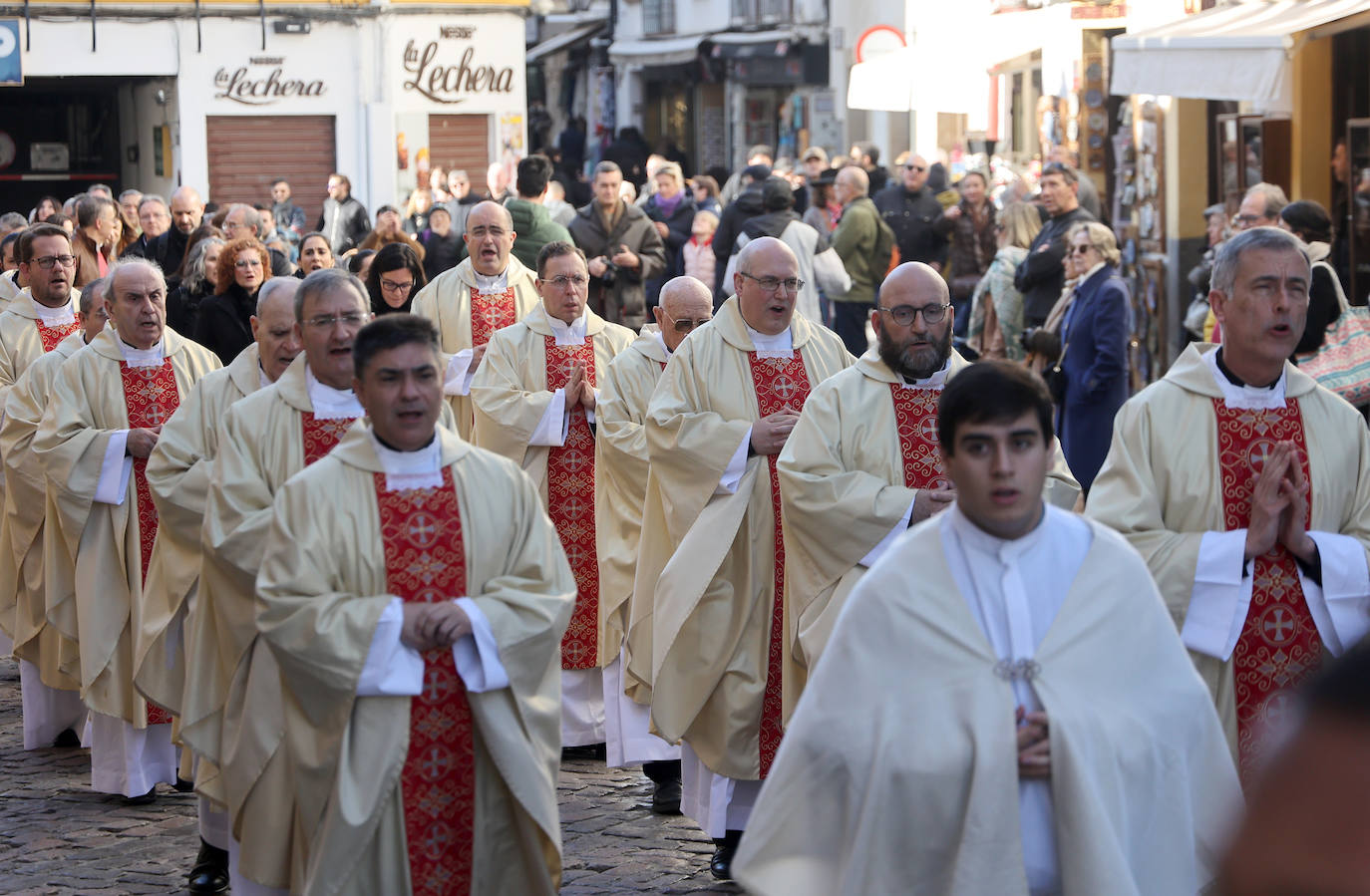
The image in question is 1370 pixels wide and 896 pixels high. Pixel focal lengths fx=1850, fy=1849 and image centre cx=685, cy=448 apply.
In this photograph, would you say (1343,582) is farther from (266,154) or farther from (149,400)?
(266,154)

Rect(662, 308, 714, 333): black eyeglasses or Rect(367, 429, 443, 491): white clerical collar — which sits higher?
Rect(662, 308, 714, 333): black eyeglasses

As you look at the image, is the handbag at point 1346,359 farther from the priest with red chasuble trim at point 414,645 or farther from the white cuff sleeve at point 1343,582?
the priest with red chasuble trim at point 414,645

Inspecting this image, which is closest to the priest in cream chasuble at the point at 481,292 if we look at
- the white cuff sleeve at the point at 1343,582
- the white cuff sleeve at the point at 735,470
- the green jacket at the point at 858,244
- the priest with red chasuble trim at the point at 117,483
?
the priest with red chasuble trim at the point at 117,483

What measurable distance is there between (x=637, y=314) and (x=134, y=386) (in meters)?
6.34

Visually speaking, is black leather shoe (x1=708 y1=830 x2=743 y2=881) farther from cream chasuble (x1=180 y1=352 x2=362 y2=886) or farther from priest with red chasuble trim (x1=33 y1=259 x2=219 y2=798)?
priest with red chasuble trim (x1=33 y1=259 x2=219 y2=798)

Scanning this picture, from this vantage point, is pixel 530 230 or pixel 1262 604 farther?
pixel 530 230

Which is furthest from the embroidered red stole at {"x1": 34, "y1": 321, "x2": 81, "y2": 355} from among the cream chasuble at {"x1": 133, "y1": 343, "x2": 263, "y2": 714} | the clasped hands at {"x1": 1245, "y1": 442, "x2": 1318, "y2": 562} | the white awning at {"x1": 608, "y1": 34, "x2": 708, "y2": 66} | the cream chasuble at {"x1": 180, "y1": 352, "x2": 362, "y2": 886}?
the white awning at {"x1": 608, "y1": 34, "x2": 708, "y2": 66}

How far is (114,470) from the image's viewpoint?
6.82m

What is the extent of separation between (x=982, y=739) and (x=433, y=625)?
1.41m

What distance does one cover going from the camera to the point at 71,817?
6.84 metres

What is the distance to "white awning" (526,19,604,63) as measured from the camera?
40.7 m

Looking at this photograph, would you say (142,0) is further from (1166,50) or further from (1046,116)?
(1166,50)

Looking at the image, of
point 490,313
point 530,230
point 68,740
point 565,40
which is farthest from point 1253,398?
point 565,40

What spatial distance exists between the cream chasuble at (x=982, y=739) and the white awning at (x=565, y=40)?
38.4m
